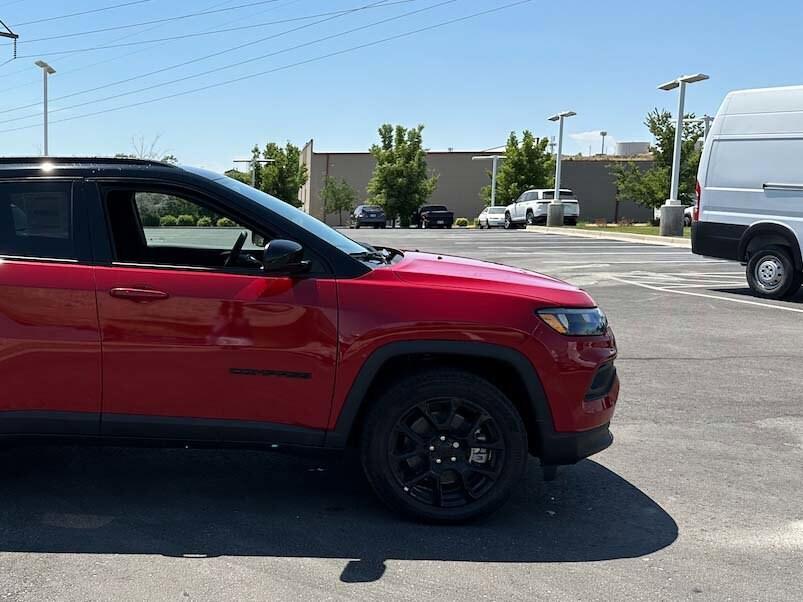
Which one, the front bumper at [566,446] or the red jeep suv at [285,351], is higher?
the red jeep suv at [285,351]

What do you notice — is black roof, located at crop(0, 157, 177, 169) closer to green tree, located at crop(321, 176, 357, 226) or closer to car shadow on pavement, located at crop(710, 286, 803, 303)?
car shadow on pavement, located at crop(710, 286, 803, 303)

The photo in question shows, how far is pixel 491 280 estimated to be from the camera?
396 cm

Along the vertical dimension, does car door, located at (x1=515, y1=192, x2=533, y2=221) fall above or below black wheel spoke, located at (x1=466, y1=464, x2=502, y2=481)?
above

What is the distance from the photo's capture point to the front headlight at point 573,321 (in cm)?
382

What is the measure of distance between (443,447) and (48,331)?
193 cm

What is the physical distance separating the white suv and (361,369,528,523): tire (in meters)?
35.3

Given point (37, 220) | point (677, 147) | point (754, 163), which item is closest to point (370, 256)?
Result: point (37, 220)

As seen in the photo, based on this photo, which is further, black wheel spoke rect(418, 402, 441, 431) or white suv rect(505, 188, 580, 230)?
white suv rect(505, 188, 580, 230)

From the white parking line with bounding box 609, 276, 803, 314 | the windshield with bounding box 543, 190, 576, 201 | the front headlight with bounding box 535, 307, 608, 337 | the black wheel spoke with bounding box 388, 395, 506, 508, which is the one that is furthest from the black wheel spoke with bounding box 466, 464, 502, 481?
the windshield with bounding box 543, 190, 576, 201

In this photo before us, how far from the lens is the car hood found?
12.6ft

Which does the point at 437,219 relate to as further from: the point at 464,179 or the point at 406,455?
the point at 406,455

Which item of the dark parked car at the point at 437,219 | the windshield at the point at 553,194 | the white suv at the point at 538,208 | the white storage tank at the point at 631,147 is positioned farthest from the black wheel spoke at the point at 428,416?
the white storage tank at the point at 631,147

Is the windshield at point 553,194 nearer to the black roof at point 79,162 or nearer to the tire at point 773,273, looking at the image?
the tire at point 773,273

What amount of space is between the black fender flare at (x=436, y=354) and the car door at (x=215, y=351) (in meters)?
0.10
